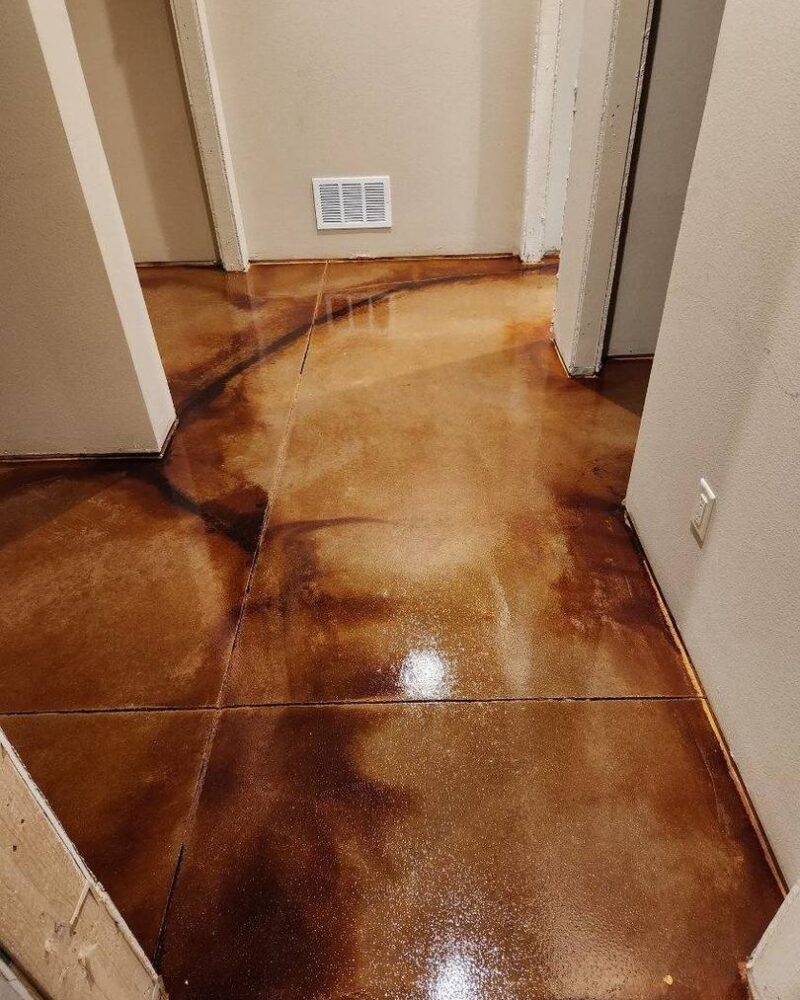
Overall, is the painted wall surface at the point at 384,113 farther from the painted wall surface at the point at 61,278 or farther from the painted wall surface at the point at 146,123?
the painted wall surface at the point at 61,278

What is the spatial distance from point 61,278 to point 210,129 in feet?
6.18

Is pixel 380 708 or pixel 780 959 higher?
pixel 780 959

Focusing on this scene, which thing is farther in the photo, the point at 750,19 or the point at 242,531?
the point at 242,531

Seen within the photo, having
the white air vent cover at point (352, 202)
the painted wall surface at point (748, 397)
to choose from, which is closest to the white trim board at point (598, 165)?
the painted wall surface at point (748, 397)

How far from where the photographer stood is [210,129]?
3.42 m

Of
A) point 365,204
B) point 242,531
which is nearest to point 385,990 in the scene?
point 242,531

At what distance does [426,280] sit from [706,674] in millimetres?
2787

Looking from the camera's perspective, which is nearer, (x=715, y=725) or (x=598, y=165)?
(x=715, y=725)

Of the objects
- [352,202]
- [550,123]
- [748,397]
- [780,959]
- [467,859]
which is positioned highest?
[550,123]

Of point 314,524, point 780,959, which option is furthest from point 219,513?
point 780,959

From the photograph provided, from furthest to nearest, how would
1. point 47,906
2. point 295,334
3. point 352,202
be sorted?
point 352,202 < point 295,334 < point 47,906

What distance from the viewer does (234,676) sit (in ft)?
5.28

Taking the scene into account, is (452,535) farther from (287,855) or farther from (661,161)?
(661,161)

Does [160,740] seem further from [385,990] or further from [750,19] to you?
[750,19]
